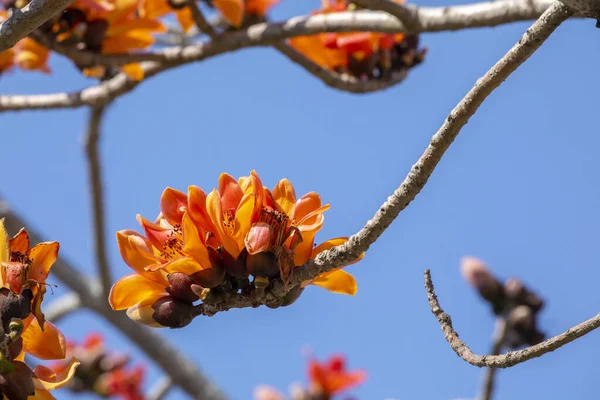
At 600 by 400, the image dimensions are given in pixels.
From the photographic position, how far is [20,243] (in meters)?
1.49

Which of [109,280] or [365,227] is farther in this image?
[109,280]

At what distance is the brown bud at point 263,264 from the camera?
1486mm

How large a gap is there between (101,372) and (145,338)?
907 millimetres

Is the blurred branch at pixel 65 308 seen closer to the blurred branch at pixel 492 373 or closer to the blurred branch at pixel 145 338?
the blurred branch at pixel 145 338

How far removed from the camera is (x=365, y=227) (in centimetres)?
139

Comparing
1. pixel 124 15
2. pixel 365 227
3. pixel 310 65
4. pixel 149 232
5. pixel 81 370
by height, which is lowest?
pixel 81 370

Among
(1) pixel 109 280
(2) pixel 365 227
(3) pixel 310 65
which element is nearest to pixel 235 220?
(2) pixel 365 227

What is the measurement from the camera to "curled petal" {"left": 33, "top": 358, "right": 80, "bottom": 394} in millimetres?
1438

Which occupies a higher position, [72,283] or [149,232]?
[149,232]

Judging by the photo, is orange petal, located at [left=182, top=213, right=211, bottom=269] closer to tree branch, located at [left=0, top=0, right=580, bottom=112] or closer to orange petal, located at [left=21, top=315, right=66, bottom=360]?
orange petal, located at [left=21, top=315, right=66, bottom=360]

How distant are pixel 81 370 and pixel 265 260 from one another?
151 inches

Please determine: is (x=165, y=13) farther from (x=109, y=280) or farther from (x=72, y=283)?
(x=72, y=283)

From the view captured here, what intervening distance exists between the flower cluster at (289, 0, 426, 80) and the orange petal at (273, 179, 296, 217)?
5.25 feet

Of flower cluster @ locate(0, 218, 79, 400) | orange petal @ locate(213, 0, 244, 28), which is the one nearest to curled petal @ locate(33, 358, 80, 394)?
flower cluster @ locate(0, 218, 79, 400)
